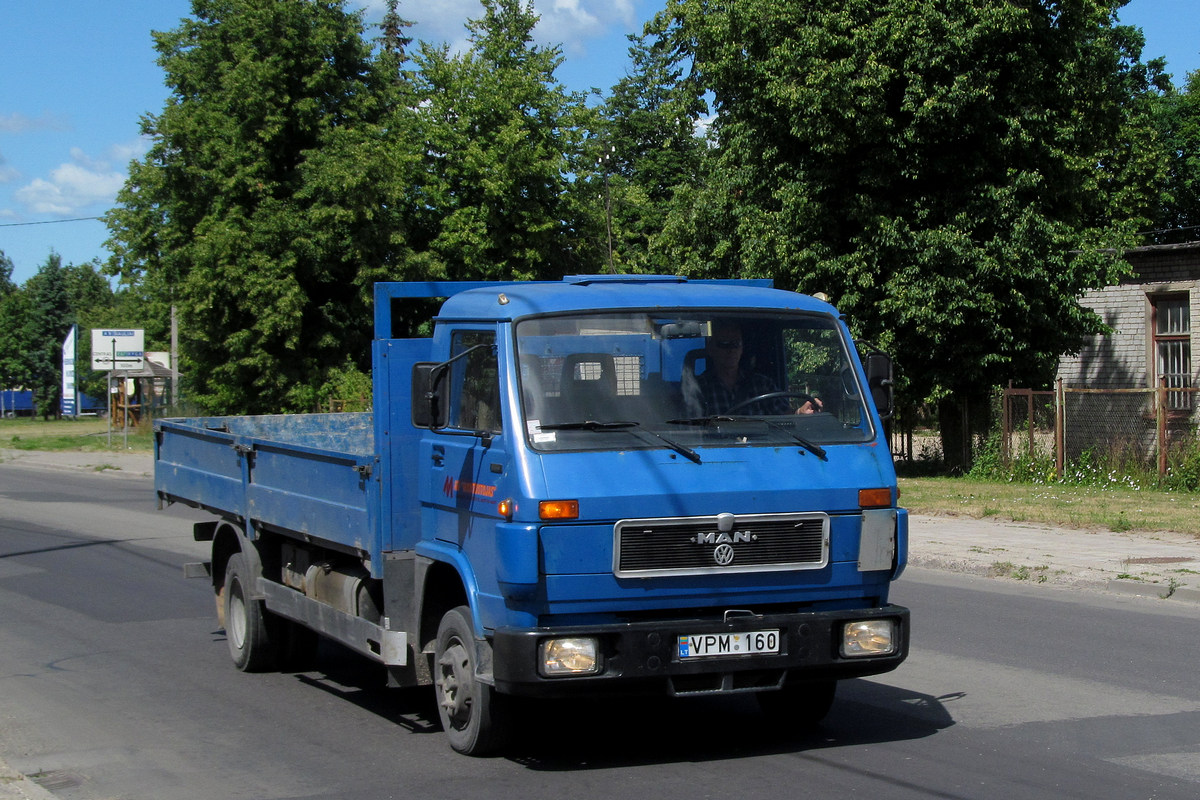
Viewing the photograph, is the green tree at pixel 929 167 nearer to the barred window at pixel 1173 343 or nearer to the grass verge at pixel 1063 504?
the grass verge at pixel 1063 504

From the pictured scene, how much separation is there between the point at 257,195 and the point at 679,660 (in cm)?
3563

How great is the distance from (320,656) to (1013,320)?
16.2 m

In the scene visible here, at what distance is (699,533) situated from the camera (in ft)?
18.5

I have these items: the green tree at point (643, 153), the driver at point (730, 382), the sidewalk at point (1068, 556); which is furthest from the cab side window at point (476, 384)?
the green tree at point (643, 153)

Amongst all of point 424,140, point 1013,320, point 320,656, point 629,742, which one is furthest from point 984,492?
point 424,140

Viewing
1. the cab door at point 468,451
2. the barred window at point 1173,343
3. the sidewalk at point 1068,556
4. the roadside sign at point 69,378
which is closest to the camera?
the cab door at point 468,451

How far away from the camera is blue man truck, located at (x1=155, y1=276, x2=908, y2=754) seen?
555 centimetres

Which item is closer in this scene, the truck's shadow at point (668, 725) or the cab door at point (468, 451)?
the cab door at point (468, 451)

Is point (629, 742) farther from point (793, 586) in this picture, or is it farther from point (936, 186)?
point (936, 186)

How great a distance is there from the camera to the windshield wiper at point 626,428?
5.75 metres

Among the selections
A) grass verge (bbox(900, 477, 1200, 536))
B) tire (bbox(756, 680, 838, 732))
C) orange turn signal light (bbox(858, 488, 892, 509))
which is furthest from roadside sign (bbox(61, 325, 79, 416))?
orange turn signal light (bbox(858, 488, 892, 509))

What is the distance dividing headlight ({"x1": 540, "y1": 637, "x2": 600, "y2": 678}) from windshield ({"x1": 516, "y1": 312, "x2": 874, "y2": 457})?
852mm

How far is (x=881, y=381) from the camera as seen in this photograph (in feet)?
21.7

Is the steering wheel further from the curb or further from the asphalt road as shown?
the curb
